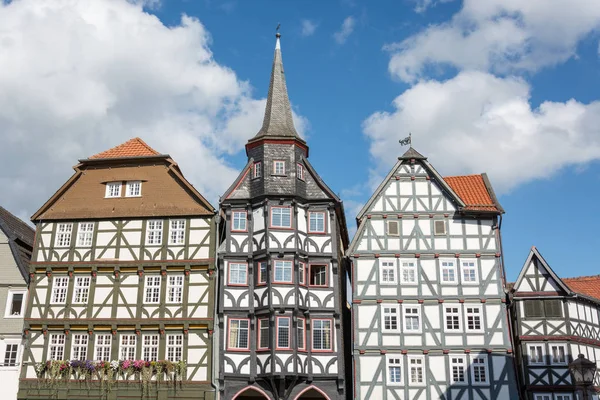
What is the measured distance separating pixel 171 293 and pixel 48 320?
20.7 feet

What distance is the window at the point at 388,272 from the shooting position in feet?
112

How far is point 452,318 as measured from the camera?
1315 inches

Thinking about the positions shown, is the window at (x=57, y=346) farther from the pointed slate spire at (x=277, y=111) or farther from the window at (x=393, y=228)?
the window at (x=393, y=228)

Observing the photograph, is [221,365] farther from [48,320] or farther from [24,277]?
[24,277]

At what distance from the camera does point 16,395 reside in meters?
33.1

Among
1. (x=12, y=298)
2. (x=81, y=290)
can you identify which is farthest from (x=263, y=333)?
(x=12, y=298)

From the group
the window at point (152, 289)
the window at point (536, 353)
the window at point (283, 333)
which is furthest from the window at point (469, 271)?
the window at point (152, 289)

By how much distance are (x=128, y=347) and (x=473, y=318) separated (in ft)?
56.0

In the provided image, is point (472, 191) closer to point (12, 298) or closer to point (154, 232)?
point (154, 232)

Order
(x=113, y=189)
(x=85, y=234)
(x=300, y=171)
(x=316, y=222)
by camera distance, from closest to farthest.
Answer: (x=316, y=222), (x=85, y=234), (x=300, y=171), (x=113, y=189)

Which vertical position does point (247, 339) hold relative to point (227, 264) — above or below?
below

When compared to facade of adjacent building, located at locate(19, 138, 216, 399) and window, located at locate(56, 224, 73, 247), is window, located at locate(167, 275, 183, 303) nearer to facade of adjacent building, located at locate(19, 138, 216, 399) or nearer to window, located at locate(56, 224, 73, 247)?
facade of adjacent building, located at locate(19, 138, 216, 399)

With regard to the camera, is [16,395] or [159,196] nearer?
[16,395]

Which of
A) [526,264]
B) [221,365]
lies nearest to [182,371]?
[221,365]
